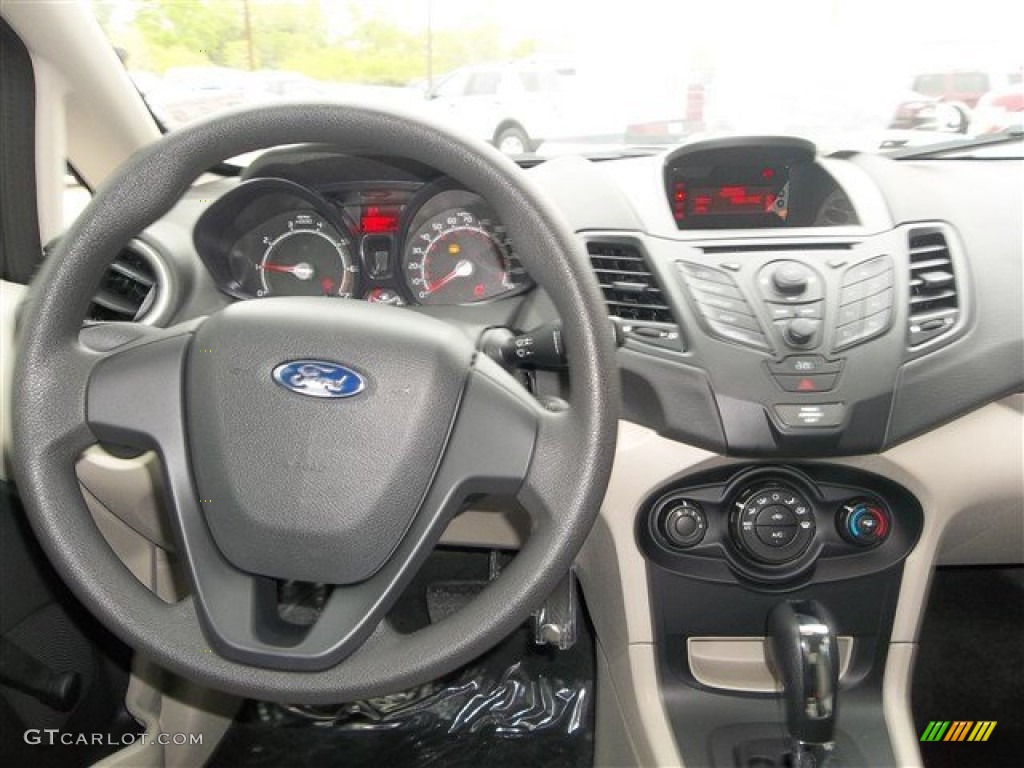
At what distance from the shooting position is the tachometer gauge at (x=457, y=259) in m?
1.75

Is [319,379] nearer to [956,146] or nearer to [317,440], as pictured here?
[317,440]

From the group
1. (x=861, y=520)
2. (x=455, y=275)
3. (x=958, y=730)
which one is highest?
(x=455, y=275)

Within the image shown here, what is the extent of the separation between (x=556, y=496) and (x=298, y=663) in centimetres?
33

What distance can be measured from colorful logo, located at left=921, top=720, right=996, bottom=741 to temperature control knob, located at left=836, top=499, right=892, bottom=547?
803mm

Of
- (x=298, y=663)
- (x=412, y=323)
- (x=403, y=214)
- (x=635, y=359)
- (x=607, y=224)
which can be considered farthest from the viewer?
(x=403, y=214)

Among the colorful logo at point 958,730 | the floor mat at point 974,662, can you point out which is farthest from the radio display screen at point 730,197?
the colorful logo at point 958,730

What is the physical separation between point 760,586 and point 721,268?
527 mm

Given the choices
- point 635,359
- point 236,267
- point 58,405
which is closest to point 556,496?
point 635,359

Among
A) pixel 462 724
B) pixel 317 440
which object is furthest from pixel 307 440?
pixel 462 724

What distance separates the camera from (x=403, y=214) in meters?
1.76

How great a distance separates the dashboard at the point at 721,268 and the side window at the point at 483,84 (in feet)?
0.55

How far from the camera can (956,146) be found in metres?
1.86

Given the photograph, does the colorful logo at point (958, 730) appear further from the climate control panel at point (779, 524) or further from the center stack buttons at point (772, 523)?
the center stack buttons at point (772, 523)

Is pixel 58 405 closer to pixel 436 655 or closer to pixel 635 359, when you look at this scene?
pixel 436 655
